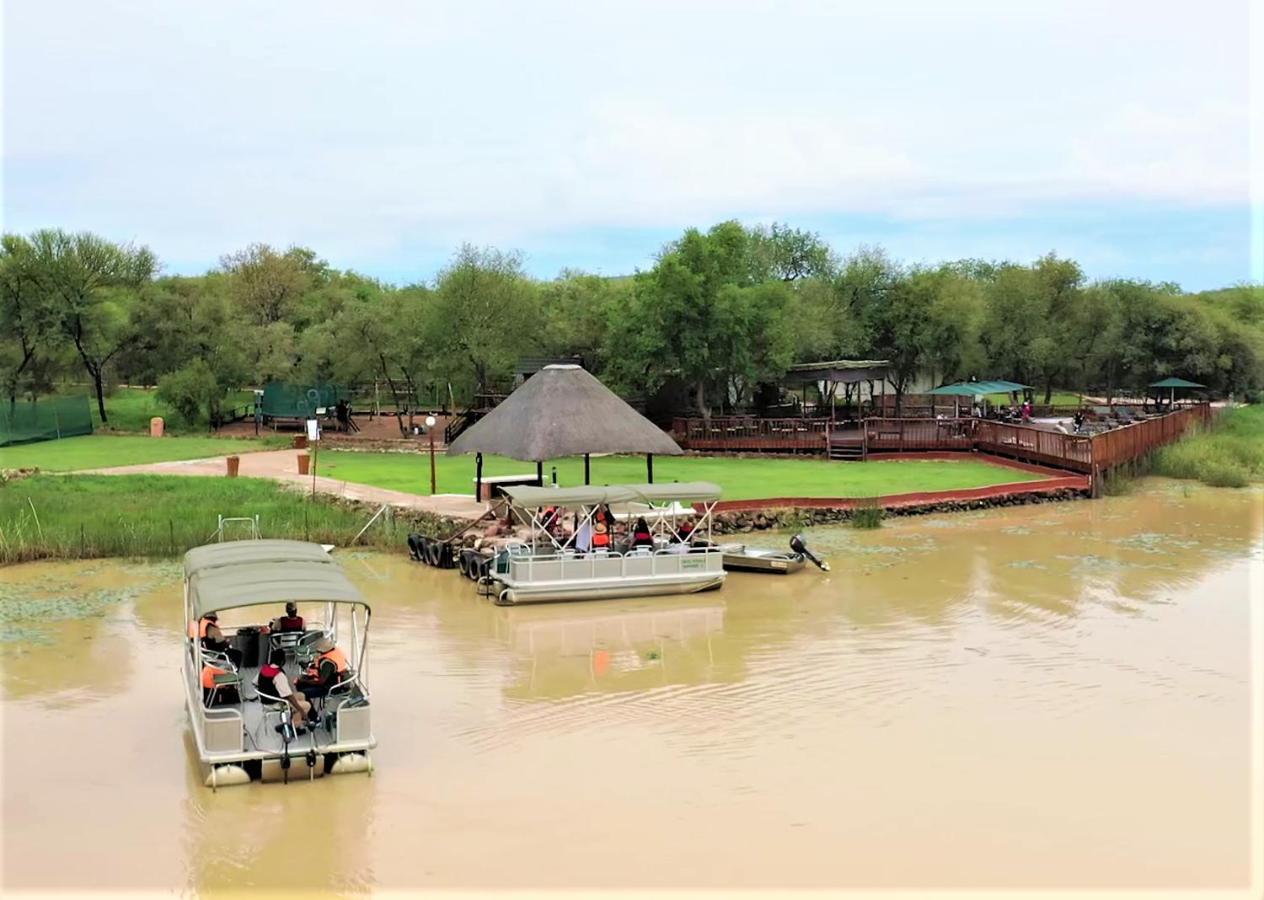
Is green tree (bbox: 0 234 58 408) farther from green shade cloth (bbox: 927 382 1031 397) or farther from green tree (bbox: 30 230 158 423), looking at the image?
green shade cloth (bbox: 927 382 1031 397)

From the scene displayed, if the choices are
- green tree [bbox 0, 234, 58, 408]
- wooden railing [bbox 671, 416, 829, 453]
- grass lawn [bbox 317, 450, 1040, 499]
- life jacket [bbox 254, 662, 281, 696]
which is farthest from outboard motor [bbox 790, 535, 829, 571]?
green tree [bbox 0, 234, 58, 408]

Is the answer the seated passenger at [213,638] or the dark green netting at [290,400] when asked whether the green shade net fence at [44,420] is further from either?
the seated passenger at [213,638]

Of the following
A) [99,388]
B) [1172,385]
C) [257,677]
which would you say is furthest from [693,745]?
[99,388]

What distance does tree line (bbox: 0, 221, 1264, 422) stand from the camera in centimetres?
4581

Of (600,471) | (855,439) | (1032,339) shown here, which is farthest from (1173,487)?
(1032,339)

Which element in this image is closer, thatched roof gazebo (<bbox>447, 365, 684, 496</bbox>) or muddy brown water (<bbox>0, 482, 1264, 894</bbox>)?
muddy brown water (<bbox>0, 482, 1264, 894</bbox>)

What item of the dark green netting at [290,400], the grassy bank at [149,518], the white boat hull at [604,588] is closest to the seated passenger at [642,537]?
the white boat hull at [604,588]

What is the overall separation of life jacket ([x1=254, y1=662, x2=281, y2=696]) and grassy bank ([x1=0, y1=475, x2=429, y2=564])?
12924mm

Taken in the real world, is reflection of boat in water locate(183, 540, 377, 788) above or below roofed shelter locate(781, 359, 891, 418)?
below

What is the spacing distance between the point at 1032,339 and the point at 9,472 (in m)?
43.1

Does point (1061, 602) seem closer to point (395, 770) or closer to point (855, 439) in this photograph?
point (395, 770)

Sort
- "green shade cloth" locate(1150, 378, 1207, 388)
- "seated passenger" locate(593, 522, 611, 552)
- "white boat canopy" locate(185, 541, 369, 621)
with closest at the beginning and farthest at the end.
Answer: "white boat canopy" locate(185, 541, 369, 621)
"seated passenger" locate(593, 522, 611, 552)
"green shade cloth" locate(1150, 378, 1207, 388)

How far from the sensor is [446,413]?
53219mm

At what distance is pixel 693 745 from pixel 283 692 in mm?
4511
